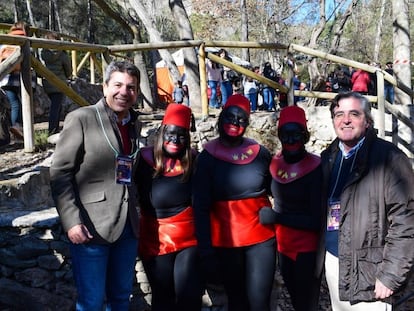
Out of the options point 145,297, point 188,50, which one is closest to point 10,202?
point 145,297

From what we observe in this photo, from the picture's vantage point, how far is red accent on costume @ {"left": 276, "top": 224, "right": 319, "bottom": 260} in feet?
9.82

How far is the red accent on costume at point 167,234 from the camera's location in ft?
10.00

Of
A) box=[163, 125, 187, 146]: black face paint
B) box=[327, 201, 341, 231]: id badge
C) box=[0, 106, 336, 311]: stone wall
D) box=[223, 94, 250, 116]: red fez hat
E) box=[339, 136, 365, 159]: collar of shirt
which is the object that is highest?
box=[223, 94, 250, 116]: red fez hat

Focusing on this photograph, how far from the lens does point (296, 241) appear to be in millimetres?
3018

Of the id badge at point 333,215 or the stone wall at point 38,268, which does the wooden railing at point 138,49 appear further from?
the id badge at point 333,215

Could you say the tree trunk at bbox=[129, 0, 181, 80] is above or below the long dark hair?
above

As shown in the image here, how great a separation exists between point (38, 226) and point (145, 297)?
3.16 feet

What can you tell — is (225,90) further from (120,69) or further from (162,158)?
(120,69)

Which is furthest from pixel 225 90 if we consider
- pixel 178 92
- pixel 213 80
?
pixel 178 92

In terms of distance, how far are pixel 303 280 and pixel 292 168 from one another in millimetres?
697

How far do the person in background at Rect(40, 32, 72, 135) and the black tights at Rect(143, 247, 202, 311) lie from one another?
341cm

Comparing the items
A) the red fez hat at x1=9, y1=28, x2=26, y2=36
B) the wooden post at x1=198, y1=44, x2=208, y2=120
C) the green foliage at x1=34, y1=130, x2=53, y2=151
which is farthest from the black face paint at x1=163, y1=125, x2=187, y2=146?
the wooden post at x1=198, y1=44, x2=208, y2=120

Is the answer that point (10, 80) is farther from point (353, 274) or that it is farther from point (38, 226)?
point (353, 274)

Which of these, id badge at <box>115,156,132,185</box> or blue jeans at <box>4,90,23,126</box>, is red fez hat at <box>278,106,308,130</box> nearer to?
id badge at <box>115,156,132,185</box>
